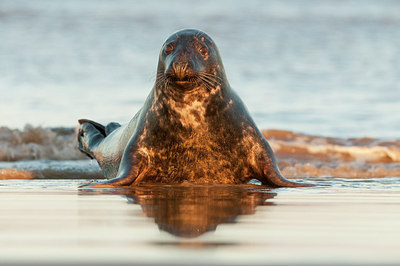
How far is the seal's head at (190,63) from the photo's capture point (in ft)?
16.2

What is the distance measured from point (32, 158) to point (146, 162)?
18.4 ft

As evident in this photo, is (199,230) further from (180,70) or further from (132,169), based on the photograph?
(132,169)

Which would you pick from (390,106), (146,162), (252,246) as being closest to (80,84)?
(390,106)

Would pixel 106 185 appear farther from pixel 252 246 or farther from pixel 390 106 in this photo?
pixel 390 106

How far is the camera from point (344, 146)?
11.5 m

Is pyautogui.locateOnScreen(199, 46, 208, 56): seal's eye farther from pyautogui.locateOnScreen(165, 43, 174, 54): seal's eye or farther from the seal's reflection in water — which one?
the seal's reflection in water

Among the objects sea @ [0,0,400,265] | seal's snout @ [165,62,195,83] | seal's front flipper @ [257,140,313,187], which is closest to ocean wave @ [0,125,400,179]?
sea @ [0,0,400,265]

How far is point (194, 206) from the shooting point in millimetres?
3232

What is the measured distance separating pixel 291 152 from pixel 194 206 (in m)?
7.83

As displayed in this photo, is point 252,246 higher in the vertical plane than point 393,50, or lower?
lower

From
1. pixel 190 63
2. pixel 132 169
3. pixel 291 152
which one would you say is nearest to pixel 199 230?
pixel 190 63

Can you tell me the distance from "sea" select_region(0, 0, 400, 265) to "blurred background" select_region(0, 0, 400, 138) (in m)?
0.07

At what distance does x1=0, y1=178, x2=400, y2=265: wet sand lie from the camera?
70.4 inches

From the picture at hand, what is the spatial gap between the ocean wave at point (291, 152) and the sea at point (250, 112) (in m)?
0.03
